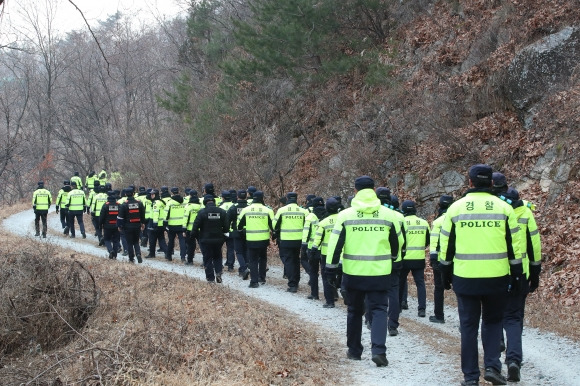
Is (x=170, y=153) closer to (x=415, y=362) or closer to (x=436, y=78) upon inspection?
(x=436, y=78)

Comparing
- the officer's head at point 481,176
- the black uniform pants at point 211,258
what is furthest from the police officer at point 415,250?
the black uniform pants at point 211,258

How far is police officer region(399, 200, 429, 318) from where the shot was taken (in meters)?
11.8

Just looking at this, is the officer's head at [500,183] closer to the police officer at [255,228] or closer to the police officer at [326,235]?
the police officer at [326,235]

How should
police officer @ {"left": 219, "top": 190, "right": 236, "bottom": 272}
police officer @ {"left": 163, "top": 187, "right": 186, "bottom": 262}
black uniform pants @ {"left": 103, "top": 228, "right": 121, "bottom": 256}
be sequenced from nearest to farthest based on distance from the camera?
1. police officer @ {"left": 219, "top": 190, "right": 236, "bottom": 272}
2. black uniform pants @ {"left": 103, "top": 228, "right": 121, "bottom": 256}
3. police officer @ {"left": 163, "top": 187, "right": 186, "bottom": 262}

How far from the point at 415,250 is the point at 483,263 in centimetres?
502

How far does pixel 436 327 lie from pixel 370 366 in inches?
125

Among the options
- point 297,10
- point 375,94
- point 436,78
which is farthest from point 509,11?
point 297,10

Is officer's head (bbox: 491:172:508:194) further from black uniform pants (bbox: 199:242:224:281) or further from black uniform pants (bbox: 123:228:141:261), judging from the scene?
black uniform pants (bbox: 123:228:141:261)

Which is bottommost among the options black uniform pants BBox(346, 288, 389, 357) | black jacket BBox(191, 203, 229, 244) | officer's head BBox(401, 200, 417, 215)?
black uniform pants BBox(346, 288, 389, 357)

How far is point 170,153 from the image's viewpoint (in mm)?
31625

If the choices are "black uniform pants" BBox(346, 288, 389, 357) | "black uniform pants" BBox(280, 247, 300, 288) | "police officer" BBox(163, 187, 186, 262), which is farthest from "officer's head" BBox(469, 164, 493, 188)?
"police officer" BBox(163, 187, 186, 262)

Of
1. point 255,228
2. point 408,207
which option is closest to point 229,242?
point 255,228

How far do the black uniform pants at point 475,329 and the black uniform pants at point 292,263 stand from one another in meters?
8.37

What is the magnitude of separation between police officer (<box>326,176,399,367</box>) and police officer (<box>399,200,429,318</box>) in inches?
145
